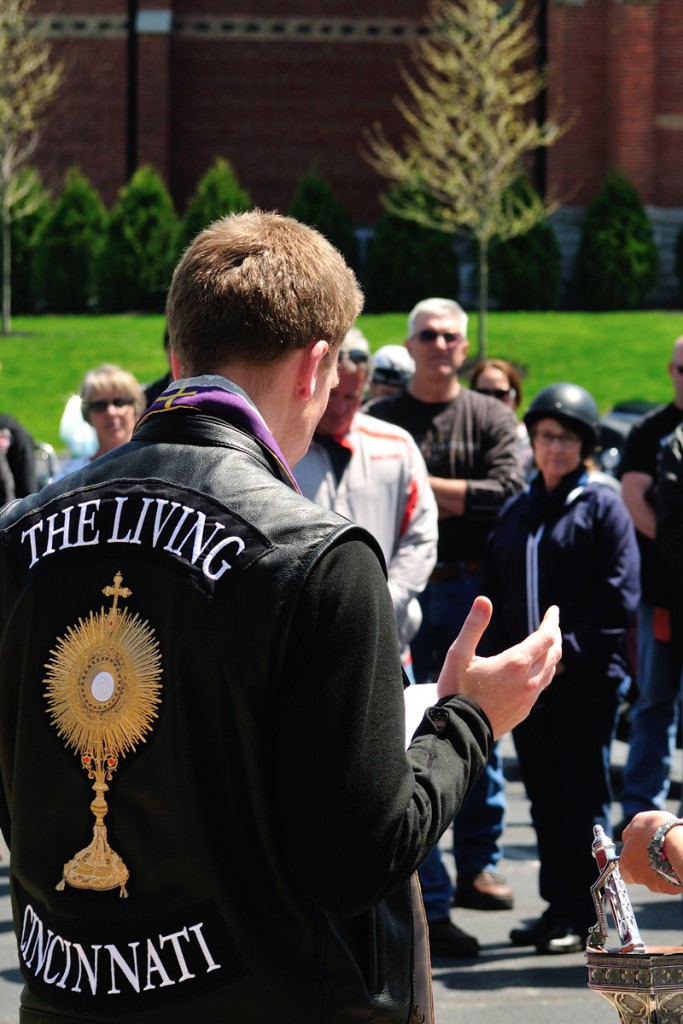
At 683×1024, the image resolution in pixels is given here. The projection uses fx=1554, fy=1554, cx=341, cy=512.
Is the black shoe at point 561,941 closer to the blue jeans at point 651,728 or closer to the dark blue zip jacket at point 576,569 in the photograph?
the dark blue zip jacket at point 576,569

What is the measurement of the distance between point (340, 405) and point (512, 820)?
2921 mm

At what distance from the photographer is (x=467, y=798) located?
5.86m

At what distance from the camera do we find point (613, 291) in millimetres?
28109

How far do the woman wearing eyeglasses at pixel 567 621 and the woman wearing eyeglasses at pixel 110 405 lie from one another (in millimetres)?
1900

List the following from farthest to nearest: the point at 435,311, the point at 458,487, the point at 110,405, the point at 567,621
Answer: the point at 110,405, the point at 435,311, the point at 458,487, the point at 567,621

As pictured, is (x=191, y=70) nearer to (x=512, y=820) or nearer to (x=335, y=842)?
(x=512, y=820)

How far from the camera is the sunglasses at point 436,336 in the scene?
22.0 feet

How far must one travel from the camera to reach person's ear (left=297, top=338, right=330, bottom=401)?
2186mm

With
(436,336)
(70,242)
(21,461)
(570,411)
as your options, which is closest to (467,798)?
(570,411)

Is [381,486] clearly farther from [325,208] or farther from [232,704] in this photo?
[325,208]

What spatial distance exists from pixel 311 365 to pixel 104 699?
0.56 metres

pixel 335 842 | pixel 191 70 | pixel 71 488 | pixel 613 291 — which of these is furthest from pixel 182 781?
pixel 191 70

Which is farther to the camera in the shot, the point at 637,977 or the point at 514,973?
the point at 514,973

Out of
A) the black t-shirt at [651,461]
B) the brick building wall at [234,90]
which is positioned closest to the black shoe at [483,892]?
the black t-shirt at [651,461]
